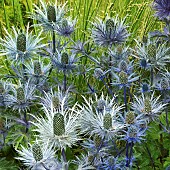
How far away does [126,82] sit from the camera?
180cm

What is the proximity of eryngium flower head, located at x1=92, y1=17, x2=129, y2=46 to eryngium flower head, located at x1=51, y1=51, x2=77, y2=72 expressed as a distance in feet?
0.50

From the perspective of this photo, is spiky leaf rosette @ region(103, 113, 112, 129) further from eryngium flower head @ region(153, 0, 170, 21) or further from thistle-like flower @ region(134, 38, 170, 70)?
eryngium flower head @ region(153, 0, 170, 21)

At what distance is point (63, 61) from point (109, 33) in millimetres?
245

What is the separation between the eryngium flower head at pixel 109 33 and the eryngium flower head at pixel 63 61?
6.0 inches

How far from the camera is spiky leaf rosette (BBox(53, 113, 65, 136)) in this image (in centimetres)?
140

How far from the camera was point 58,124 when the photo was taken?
1.41 m

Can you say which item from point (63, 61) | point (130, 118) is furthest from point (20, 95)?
point (130, 118)

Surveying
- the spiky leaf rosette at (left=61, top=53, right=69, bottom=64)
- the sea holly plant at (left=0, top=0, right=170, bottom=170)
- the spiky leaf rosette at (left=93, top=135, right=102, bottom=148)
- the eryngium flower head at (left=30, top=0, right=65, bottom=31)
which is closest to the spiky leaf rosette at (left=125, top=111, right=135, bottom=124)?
the sea holly plant at (left=0, top=0, right=170, bottom=170)

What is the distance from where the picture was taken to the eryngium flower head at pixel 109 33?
197 centimetres

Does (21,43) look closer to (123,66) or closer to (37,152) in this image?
(123,66)

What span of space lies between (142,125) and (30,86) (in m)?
0.55

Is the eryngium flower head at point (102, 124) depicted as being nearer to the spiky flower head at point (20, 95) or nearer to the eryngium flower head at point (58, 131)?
the eryngium flower head at point (58, 131)

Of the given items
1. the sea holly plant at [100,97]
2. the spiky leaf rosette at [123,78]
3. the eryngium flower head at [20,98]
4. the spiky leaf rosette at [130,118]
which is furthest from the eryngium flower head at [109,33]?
the spiky leaf rosette at [130,118]

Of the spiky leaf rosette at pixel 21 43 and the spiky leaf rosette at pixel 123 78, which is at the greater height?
the spiky leaf rosette at pixel 21 43
